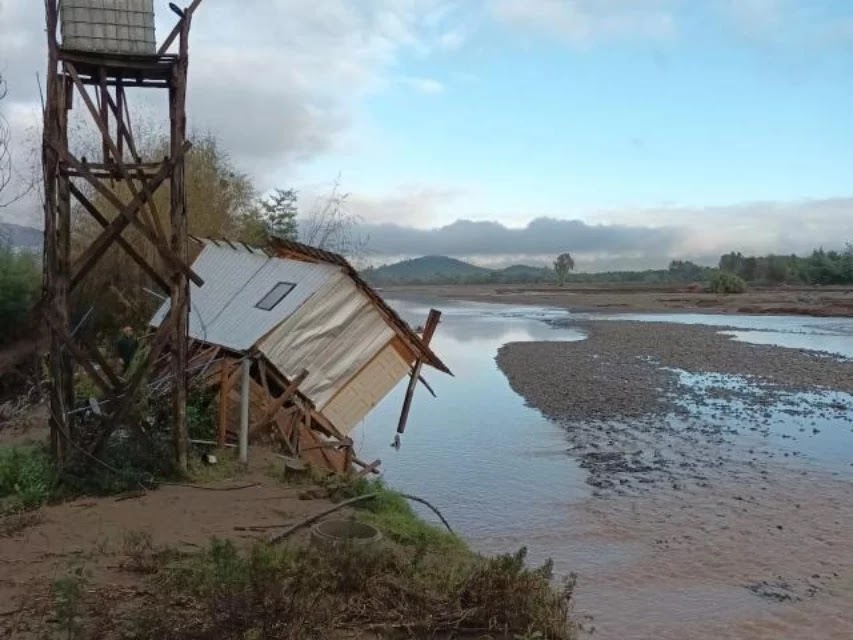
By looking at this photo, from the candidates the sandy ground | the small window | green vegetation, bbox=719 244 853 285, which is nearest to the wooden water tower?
the small window

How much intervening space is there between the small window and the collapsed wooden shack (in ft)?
0.07

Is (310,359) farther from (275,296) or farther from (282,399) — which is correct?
(275,296)

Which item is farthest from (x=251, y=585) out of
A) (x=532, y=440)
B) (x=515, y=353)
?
(x=515, y=353)

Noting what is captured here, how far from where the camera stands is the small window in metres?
13.2

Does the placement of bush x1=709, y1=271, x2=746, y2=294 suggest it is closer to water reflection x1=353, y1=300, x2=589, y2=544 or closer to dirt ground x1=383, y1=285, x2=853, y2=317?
dirt ground x1=383, y1=285, x2=853, y2=317

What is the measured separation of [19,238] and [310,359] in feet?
62.3

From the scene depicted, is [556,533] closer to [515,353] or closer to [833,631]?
[833,631]

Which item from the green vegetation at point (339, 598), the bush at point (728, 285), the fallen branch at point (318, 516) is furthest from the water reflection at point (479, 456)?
the bush at point (728, 285)

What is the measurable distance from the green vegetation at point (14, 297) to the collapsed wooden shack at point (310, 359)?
10.7 meters

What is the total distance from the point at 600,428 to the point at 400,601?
14001mm

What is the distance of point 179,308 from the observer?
10336mm

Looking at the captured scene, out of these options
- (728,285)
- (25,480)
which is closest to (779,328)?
(728,285)

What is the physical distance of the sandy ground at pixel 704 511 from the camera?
9.49 m

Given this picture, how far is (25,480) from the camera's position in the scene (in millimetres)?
9961
